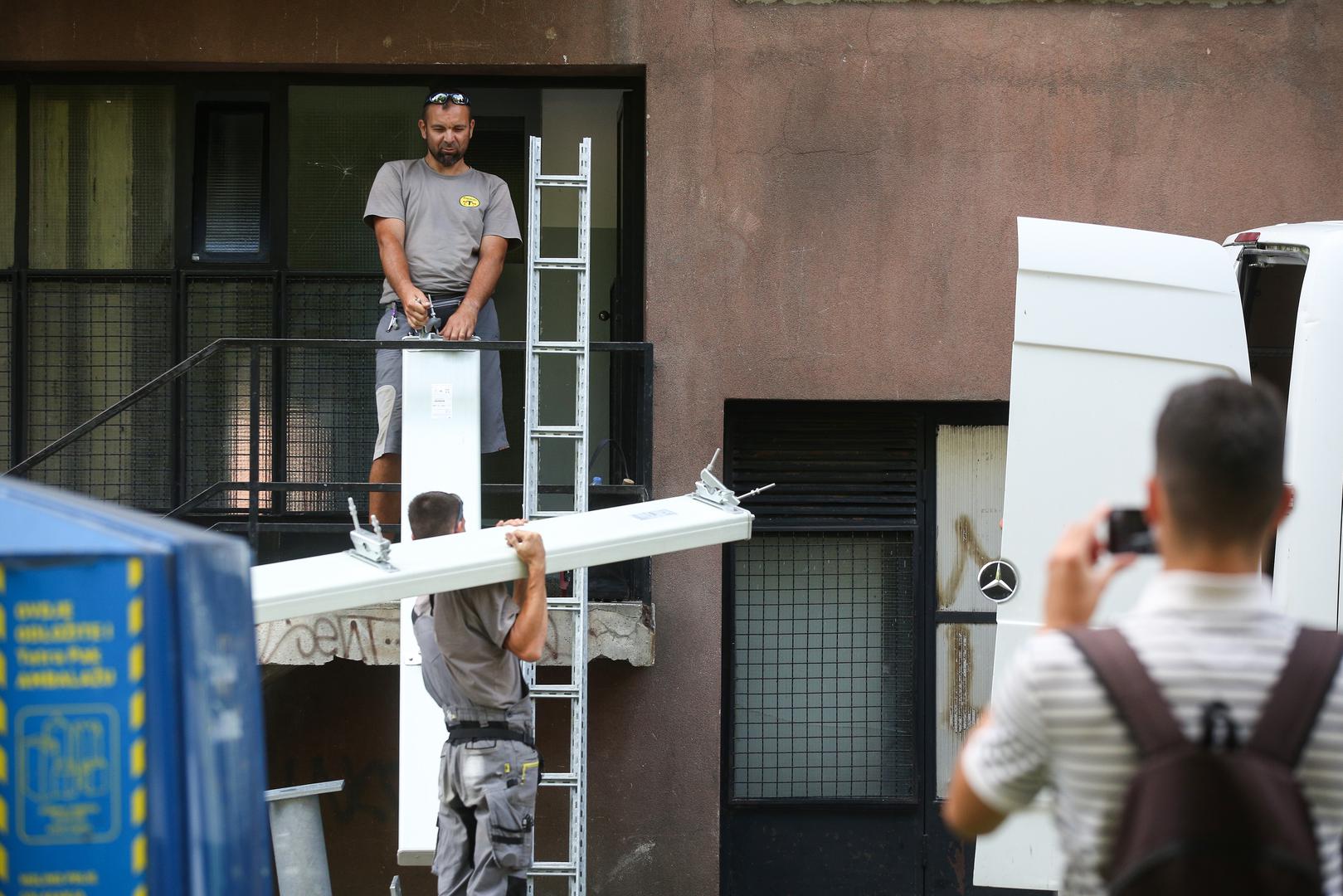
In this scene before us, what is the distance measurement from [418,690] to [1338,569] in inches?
146

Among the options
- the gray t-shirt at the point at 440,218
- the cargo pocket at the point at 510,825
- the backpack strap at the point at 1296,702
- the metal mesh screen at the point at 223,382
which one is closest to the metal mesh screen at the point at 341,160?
the metal mesh screen at the point at 223,382

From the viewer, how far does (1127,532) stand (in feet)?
7.95

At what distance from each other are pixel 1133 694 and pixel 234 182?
7086 millimetres

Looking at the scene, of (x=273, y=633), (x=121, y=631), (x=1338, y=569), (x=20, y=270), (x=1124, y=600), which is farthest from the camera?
(x=20, y=270)

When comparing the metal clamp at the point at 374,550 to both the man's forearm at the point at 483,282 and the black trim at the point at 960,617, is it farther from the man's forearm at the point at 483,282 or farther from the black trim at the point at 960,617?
the black trim at the point at 960,617

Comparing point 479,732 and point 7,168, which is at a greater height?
point 7,168

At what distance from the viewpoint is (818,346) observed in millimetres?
7598

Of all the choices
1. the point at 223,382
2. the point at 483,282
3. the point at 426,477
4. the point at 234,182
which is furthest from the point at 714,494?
the point at 234,182

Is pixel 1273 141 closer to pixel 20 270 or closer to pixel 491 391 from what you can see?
pixel 491 391

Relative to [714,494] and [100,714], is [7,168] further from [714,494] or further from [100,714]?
[100,714]

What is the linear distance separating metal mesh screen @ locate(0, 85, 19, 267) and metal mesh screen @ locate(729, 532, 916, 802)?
4427 millimetres

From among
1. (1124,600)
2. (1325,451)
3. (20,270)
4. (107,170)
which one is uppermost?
(107,170)

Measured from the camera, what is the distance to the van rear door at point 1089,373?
5.16 m

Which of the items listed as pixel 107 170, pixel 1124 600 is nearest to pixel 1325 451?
pixel 1124 600
